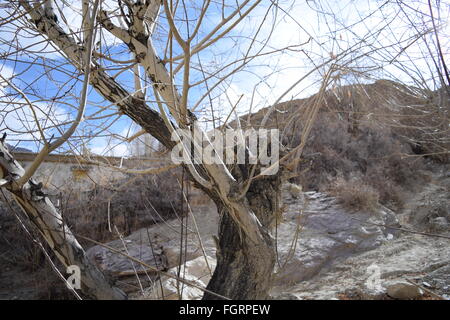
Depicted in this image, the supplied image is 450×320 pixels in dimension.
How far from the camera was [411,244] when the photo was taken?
554 centimetres

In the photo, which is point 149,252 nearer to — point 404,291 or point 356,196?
point 404,291

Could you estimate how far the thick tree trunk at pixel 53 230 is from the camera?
4.55 feet

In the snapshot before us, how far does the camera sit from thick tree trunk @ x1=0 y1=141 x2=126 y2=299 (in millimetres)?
1386

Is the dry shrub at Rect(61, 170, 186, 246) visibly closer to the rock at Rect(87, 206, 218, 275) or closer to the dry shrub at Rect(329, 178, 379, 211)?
the rock at Rect(87, 206, 218, 275)

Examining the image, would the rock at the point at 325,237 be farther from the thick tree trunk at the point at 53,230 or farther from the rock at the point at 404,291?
the thick tree trunk at the point at 53,230

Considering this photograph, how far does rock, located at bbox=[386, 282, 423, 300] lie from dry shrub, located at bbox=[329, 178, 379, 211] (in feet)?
10.3

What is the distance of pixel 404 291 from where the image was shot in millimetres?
3574

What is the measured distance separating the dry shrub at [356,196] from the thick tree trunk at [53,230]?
627 cm

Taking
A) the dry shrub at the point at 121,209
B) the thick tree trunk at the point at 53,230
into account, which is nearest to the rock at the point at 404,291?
the thick tree trunk at the point at 53,230

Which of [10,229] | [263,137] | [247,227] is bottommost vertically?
[10,229]

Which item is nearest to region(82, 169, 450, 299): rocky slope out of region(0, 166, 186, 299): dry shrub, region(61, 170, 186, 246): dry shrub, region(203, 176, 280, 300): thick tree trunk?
region(61, 170, 186, 246): dry shrub

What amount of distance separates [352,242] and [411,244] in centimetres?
97

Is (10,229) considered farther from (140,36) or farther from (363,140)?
(363,140)
